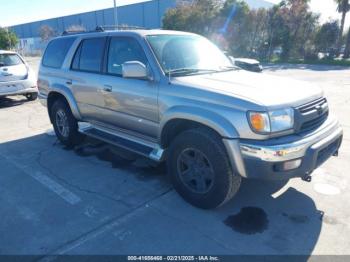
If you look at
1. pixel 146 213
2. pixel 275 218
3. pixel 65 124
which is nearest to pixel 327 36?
pixel 65 124

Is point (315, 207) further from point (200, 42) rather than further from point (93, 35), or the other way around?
point (93, 35)

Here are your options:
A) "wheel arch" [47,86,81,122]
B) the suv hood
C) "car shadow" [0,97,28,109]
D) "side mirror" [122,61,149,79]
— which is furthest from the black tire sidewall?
"car shadow" [0,97,28,109]

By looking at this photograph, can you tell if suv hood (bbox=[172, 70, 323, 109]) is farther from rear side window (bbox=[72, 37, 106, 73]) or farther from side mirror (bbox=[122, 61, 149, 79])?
rear side window (bbox=[72, 37, 106, 73])

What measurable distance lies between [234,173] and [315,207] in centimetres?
108

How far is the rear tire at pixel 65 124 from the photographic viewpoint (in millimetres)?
5379

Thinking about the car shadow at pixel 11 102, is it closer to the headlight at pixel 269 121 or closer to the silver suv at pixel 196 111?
the silver suv at pixel 196 111

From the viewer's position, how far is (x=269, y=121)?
9.40ft

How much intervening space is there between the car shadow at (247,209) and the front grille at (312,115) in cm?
93

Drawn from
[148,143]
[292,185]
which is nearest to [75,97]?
[148,143]

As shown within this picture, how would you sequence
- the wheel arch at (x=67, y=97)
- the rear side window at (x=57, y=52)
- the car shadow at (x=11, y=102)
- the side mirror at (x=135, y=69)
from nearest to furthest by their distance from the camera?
the side mirror at (x=135, y=69)
the wheel arch at (x=67, y=97)
the rear side window at (x=57, y=52)
the car shadow at (x=11, y=102)

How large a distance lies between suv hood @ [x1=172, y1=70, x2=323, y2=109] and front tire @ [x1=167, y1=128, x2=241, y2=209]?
A: 0.49 m

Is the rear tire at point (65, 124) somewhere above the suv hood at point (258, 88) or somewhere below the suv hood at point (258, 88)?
below

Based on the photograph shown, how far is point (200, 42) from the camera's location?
4.45 m

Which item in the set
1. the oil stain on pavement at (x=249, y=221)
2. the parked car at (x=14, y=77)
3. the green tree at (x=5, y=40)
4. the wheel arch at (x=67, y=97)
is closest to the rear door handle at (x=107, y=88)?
the wheel arch at (x=67, y=97)
